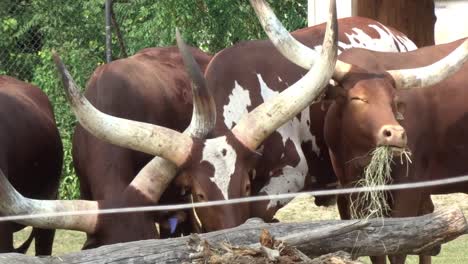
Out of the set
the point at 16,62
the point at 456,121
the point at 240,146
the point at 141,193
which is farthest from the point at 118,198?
the point at 16,62

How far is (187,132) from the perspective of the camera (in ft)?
23.1

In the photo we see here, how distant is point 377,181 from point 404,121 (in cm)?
51

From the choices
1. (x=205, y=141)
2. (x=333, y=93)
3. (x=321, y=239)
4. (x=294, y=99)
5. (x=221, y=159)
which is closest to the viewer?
(x=321, y=239)

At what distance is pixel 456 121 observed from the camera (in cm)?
785

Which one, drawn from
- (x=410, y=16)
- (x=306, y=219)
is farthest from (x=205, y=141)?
(x=410, y=16)

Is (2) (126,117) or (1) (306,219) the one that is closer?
(2) (126,117)

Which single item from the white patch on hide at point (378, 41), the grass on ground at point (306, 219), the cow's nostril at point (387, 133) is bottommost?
the grass on ground at point (306, 219)

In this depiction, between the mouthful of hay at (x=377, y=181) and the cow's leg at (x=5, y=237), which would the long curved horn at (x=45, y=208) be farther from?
the mouthful of hay at (x=377, y=181)

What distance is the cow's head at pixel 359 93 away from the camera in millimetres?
7293

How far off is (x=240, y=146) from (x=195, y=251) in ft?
5.44

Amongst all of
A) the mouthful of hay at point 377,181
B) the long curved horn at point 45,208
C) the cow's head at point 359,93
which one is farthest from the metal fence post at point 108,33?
the long curved horn at point 45,208

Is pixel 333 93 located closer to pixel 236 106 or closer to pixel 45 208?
pixel 236 106

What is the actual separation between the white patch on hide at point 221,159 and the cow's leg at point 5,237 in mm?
1249

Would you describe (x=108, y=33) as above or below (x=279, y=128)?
above
